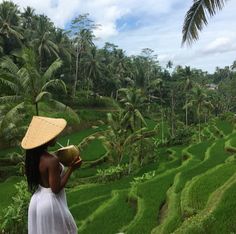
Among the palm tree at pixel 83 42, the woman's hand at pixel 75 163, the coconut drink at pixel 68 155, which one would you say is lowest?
the woman's hand at pixel 75 163

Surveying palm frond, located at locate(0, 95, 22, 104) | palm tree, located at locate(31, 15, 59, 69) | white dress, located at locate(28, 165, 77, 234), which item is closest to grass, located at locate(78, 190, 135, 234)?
palm frond, located at locate(0, 95, 22, 104)

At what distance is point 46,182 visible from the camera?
3.33 metres

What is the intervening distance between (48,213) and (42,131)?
606 mm

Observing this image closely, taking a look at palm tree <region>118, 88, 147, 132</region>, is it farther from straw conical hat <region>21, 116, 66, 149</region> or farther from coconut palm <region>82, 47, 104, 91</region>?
coconut palm <region>82, 47, 104, 91</region>

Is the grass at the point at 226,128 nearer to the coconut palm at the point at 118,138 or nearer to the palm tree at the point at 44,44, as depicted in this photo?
the palm tree at the point at 44,44

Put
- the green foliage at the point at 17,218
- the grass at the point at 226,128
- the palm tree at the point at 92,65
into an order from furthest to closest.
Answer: the palm tree at the point at 92,65 < the grass at the point at 226,128 < the green foliage at the point at 17,218

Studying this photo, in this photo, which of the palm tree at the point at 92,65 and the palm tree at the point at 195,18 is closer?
the palm tree at the point at 195,18

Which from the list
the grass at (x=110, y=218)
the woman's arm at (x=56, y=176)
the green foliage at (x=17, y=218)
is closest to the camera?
the woman's arm at (x=56, y=176)

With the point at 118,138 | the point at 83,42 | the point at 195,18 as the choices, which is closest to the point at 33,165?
the point at 195,18

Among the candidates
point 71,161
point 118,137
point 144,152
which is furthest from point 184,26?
point 144,152

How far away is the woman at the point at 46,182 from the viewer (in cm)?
326

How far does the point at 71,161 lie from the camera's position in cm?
335

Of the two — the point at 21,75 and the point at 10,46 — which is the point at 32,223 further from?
the point at 10,46

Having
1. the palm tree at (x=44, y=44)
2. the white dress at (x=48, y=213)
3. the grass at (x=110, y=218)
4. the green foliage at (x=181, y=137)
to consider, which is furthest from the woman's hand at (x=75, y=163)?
the palm tree at (x=44, y=44)
